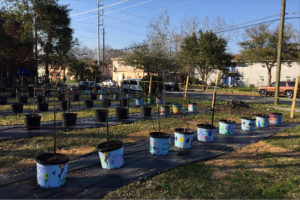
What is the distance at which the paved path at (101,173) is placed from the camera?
3414 millimetres

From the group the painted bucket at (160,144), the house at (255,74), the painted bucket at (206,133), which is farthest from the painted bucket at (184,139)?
the house at (255,74)

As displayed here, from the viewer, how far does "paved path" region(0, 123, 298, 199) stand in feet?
11.2

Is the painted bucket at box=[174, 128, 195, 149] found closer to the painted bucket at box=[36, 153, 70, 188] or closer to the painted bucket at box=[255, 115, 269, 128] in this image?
the painted bucket at box=[36, 153, 70, 188]

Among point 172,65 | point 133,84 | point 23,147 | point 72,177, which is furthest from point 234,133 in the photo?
point 172,65

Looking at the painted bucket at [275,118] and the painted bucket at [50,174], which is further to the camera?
the painted bucket at [275,118]

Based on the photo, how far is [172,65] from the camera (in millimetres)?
33281

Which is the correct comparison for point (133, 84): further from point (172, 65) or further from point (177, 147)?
point (177, 147)

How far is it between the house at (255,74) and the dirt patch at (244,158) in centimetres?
3158

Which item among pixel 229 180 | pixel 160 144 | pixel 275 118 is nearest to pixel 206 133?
pixel 160 144

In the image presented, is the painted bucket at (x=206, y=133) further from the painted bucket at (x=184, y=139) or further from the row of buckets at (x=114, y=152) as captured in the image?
the painted bucket at (x=184, y=139)

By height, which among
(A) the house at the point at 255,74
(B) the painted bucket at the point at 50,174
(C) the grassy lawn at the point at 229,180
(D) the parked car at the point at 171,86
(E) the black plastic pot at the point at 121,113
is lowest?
(C) the grassy lawn at the point at 229,180

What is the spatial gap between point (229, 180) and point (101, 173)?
2.33m

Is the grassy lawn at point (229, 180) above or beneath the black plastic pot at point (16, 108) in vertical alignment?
beneath

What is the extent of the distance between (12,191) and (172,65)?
31.1 meters
